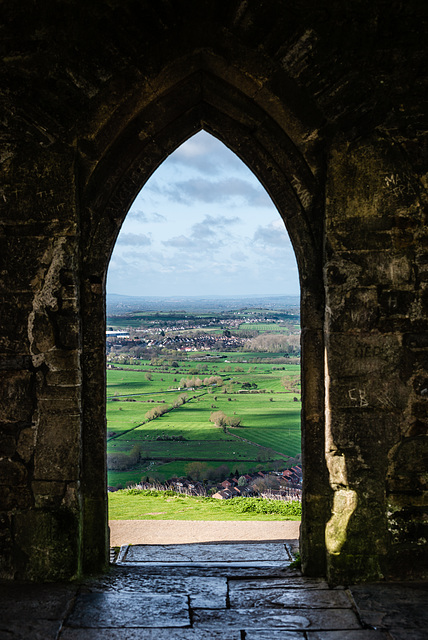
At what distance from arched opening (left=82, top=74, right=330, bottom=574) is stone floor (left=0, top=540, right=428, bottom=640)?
12.9 inches

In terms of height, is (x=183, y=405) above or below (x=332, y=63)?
below

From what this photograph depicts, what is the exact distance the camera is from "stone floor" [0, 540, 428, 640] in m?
2.54

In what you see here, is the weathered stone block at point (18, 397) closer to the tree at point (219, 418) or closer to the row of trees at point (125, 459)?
the row of trees at point (125, 459)

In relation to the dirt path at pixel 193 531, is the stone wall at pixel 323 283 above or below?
above

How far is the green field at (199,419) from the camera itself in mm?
9953

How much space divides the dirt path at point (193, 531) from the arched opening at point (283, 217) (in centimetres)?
134

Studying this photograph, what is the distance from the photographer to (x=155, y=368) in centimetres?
1602

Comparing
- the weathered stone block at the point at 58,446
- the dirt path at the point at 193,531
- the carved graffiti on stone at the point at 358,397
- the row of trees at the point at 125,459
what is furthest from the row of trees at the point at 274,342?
the weathered stone block at the point at 58,446

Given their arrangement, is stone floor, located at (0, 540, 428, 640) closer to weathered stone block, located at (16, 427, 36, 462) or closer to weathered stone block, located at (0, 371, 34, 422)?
weathered stone block, located at (16, 427, 36, 462)

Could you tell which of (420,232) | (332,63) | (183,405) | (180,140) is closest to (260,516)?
(420,232)

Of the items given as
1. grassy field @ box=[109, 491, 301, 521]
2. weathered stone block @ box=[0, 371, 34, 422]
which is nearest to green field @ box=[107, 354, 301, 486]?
grassy field @ box=[109, 491, 301, 521]

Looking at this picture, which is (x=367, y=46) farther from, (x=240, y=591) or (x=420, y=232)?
(x=240, y=591)

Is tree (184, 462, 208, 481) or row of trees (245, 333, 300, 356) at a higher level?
row of trees (245, 333, 300, 356)

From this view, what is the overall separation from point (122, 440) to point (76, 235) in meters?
8.37
